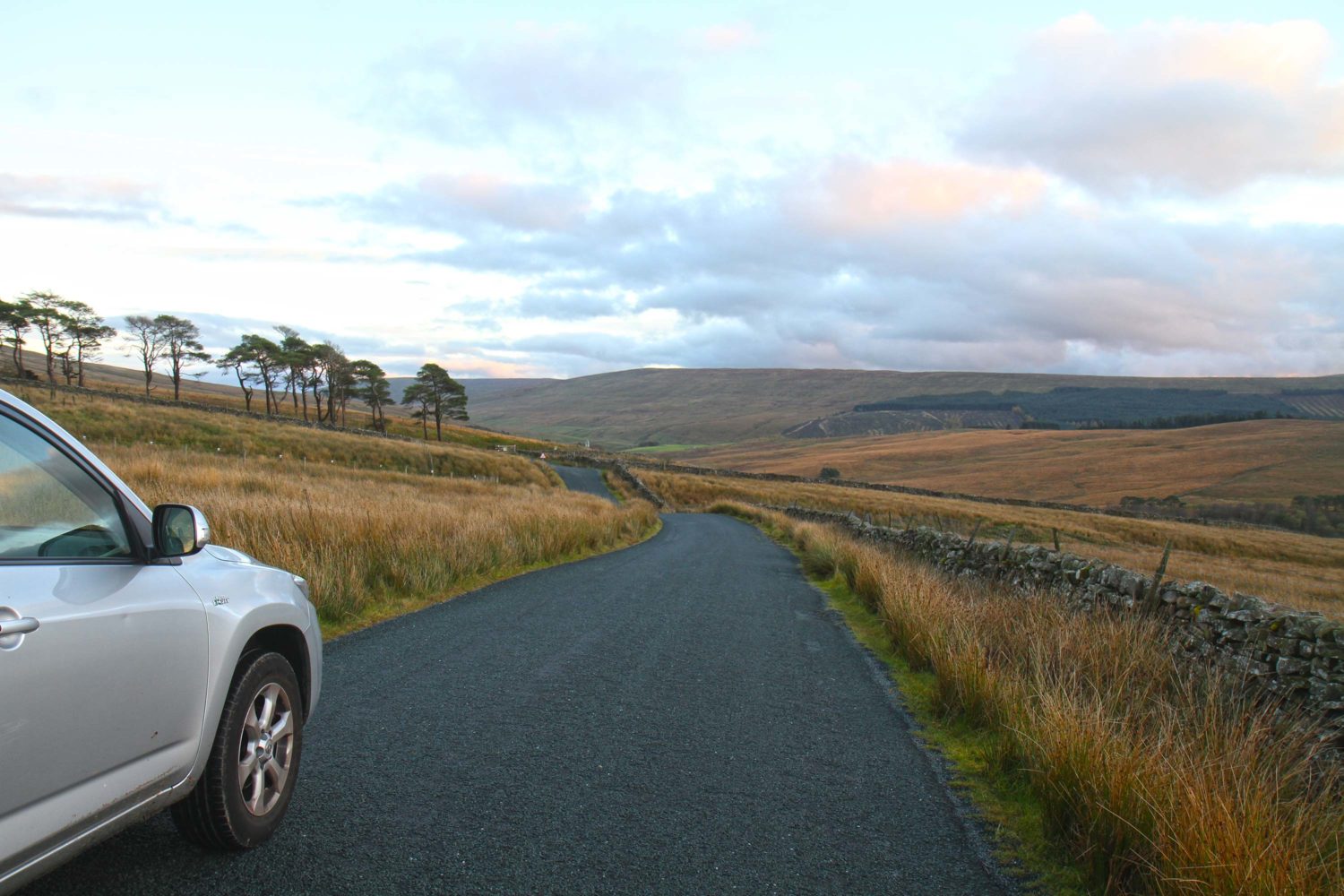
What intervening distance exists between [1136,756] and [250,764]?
430 centimetres

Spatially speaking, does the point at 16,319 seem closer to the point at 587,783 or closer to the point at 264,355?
the point at 264,355

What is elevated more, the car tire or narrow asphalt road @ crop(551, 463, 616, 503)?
the car tire

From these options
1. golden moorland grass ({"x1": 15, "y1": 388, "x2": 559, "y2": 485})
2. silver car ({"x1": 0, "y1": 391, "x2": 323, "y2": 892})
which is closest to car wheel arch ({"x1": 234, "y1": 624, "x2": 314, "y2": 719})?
silver car ({"x1": 0, "y1": 391, "x2": 323, "y2": 892})

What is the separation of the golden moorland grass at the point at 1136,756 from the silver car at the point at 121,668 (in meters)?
3.82

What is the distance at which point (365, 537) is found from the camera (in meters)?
11.8

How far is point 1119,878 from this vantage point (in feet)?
12.8

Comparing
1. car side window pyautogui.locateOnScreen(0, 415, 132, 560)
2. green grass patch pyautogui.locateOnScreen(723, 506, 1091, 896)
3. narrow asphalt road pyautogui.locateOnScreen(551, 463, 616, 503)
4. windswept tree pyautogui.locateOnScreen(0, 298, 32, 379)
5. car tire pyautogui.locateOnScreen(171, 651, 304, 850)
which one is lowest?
narrow asphalt road pyautogui.locateOnScreen(551, 463, 616, 503)

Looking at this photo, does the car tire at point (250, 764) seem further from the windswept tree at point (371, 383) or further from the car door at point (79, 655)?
the windswept tree at point (371, 383)

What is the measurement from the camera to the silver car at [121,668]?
8.47 feet

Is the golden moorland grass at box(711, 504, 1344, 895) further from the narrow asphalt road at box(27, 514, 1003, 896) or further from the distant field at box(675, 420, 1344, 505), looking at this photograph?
the distant field at box(675, 420, 1344, 505)

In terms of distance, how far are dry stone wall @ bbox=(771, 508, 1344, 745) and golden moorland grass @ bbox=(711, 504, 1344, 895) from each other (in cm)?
30

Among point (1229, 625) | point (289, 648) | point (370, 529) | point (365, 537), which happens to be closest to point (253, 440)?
point (370, 529)

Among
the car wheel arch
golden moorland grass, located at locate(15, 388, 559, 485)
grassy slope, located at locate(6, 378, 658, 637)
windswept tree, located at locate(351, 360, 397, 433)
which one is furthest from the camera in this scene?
windswept tree, located at locate(351, 360, 397, 433)

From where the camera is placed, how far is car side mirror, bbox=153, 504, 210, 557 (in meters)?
3.30
